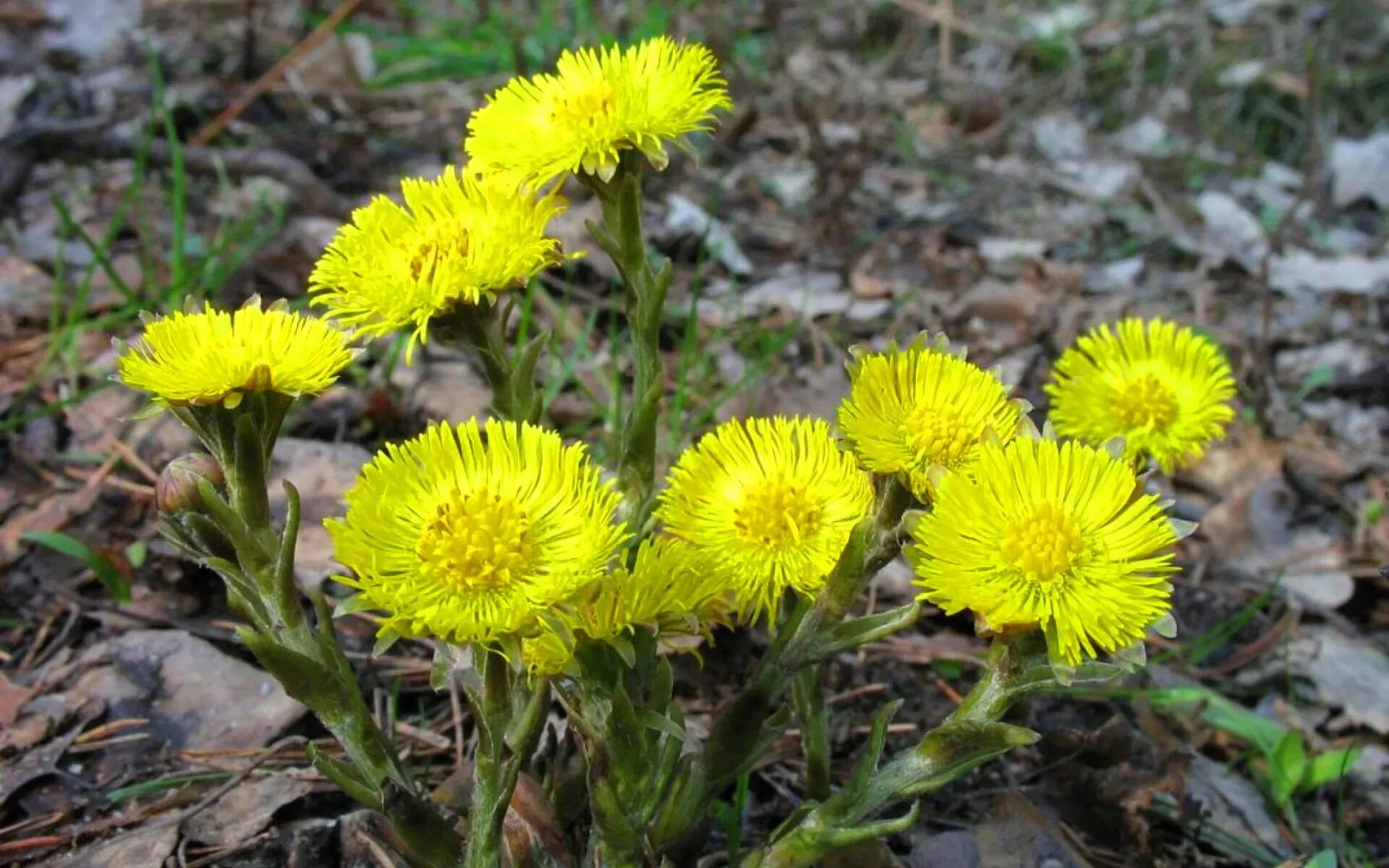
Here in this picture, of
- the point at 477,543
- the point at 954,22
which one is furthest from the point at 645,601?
the point at 954,22

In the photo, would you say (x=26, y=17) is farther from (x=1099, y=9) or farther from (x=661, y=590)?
(x=1099, y=9)

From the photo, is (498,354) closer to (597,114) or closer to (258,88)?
(597,114)

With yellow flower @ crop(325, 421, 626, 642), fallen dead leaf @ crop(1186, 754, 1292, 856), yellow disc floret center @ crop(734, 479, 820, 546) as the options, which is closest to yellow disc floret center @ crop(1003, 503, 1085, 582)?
yellow disc floret center @ crop(734, 479, 820, 546)

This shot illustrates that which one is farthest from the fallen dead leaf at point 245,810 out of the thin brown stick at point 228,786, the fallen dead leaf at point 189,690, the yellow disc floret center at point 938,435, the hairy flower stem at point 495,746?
the yellow disc floret center at point 938,435

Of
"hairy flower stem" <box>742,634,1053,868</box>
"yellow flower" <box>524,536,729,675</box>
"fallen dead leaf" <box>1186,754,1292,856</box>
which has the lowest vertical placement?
"fallen dead leaf" <box>1186,754,1292,856</box>

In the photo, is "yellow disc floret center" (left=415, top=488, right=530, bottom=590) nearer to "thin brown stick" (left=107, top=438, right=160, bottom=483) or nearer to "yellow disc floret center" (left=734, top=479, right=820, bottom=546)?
"yellow disc floret center" (left=734, top=479, right=820, bottom=546)
